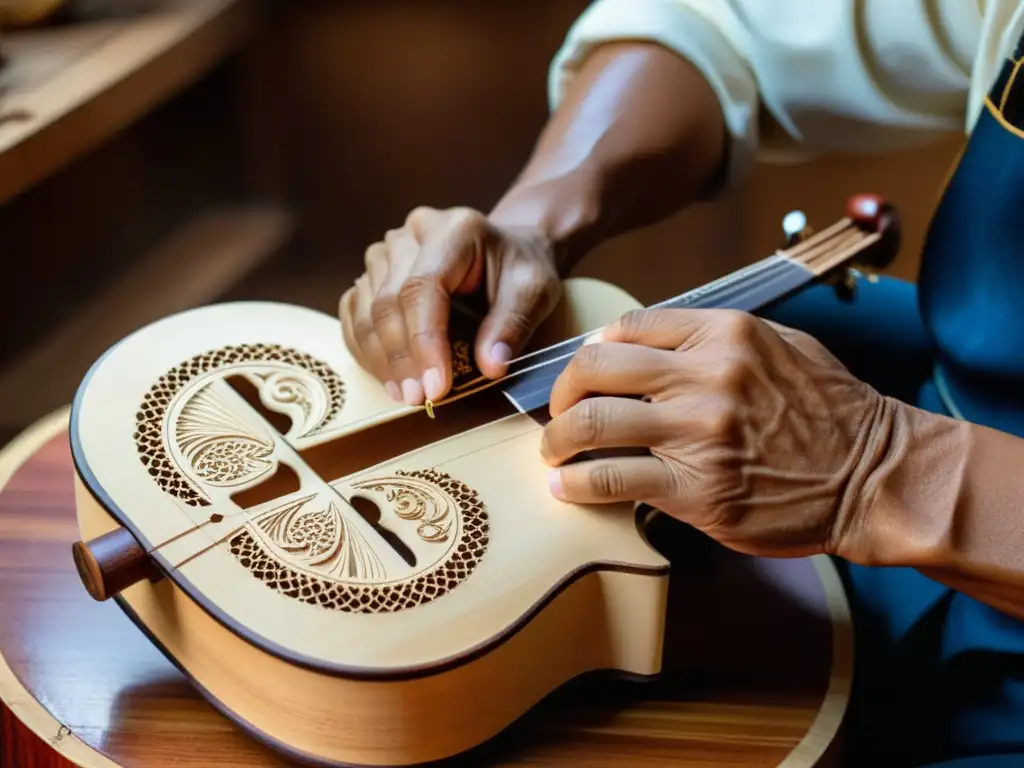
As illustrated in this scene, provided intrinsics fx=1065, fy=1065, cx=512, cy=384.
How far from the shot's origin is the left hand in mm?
725

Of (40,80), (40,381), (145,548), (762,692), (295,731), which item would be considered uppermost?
(40,80)

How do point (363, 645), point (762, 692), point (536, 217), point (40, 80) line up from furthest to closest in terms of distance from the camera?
point (40, 80) < point (536, 217) < point (762, 692) < point (363, 645)

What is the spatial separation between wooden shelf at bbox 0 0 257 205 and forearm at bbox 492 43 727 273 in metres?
0.60

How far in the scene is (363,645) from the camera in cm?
64

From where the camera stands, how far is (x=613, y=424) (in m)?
0.73

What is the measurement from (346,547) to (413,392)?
17 centimetres

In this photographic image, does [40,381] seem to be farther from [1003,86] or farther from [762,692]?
[1003,86]

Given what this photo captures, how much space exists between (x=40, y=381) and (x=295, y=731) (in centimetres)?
119

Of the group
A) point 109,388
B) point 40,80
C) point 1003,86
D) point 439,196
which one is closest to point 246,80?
point 439,196

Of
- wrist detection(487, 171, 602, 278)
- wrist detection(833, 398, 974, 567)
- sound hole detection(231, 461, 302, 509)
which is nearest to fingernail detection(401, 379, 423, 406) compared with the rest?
sound hole detection(231, 461, 302, 509)

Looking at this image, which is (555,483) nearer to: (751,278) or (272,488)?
(272,488)

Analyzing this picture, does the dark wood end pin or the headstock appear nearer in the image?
the dark wood end pin

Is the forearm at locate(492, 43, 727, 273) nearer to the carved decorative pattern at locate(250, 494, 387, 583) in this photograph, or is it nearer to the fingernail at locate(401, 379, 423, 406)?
the fingernail at locate(401, 379, 423, 406)

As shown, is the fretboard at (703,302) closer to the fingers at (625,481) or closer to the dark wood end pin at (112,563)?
the fingers at (625,481)
